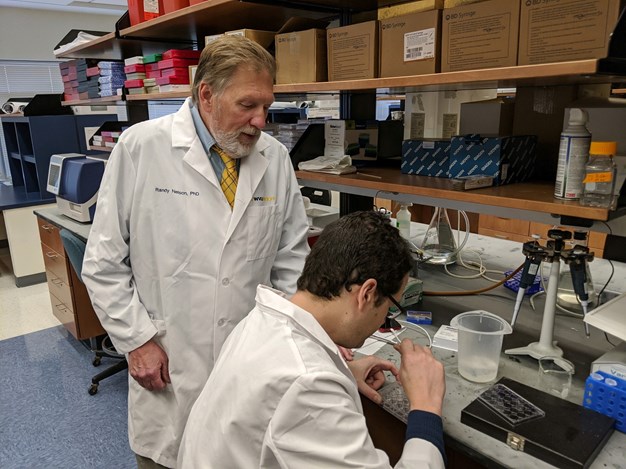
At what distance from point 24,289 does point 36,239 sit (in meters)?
0.45

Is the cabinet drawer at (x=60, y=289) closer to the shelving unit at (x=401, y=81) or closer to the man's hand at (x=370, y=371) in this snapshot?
the shelving unit at (x=401, y=81)

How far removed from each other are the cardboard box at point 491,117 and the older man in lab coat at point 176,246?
2.32 ft

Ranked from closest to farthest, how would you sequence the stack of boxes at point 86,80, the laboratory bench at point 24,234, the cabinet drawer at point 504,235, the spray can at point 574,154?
the spray can at point 574,154 < the stack of boxes at point 86,80 < the laboratory bench at point 24,234 < the cabinet drawer at point 504,235

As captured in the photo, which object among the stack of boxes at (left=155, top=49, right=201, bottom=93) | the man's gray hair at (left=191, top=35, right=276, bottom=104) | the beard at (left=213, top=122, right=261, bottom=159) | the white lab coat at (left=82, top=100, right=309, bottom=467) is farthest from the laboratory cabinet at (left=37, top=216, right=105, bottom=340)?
the man's gray hair at (left=191, top=35, right=276, bottom=104)

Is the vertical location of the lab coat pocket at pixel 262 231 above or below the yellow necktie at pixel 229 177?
below

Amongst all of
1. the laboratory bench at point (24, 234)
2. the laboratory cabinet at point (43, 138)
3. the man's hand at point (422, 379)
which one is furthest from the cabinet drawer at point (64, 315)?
the man's hand at point (422, 379)

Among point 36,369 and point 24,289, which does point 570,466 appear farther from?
point 24,289

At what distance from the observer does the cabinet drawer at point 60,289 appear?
9.94ft

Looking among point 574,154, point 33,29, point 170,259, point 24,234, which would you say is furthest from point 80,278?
point 33,29

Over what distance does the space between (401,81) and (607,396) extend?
896 millimetres

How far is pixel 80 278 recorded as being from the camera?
2697 mm

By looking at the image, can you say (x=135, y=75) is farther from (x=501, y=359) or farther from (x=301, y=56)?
(x=501, y=359)

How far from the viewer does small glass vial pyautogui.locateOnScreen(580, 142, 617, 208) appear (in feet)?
3.40

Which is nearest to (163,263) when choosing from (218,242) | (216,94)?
(218,242)
